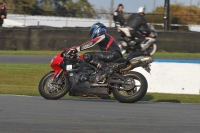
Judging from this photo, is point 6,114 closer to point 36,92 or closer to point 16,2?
point 36,92

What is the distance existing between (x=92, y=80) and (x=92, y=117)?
8.22 feet

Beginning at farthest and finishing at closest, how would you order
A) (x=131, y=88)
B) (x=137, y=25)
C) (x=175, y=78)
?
(x=137, y=25)
(x=175, y=78)
(x=131, y=88)

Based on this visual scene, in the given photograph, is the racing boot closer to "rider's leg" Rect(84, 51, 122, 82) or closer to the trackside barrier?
"rider's leg" Rect(84, 51, 122, 82)

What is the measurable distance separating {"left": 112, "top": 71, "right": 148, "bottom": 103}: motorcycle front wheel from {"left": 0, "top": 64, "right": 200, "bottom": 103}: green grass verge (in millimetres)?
1720

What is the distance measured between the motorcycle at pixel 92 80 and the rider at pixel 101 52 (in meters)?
0.09

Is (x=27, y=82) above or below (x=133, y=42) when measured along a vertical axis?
below

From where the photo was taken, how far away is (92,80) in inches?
421

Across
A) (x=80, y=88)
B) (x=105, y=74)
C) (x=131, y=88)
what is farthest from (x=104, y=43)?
(x=131, y=88)

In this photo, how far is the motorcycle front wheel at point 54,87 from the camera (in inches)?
424

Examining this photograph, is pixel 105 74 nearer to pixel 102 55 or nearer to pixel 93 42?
pixel 102 55

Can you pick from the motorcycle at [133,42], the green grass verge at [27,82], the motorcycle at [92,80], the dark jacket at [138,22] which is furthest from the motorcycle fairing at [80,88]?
the dark jacket at [138,22]

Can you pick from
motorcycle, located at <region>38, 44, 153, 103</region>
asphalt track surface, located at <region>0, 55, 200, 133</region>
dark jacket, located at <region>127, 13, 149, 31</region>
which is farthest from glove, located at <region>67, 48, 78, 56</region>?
dark jacket, located at <region>127, 13, 149, 31</region>

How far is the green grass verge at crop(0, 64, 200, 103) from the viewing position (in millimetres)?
12281

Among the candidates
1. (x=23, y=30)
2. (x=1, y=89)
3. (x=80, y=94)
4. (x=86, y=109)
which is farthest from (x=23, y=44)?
(x=86, y=109)
